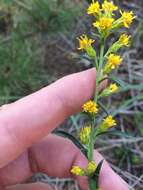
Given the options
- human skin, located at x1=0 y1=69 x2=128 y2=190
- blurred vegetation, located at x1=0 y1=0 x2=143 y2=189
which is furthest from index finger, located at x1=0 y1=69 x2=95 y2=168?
blurred vegetation, located at x1=0 y1=0 x2=143 y2=189

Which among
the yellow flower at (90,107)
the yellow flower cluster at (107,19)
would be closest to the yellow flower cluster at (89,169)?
the yellow flower at (90,107)

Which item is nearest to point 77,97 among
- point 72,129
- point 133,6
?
point 72,129

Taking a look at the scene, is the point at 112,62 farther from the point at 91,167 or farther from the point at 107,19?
the point at 91,167

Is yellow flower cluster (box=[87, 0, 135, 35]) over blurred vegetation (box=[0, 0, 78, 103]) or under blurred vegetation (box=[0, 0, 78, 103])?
over

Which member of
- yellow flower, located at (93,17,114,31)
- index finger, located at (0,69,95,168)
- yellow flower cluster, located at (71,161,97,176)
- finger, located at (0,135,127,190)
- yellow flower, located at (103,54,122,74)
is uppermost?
yellow flower, located at (93,17,114,31)

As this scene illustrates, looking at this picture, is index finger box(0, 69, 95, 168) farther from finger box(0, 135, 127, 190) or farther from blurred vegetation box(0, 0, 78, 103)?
blurred vegetation box(0, 0, 78, 103)

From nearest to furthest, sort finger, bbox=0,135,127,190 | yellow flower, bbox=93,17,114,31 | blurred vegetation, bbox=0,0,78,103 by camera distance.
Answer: yellow flower, bbox=93,17,114,31 → finger, bbox=0,135,127,190 → blurred vegetation, bbox=0,0,78,103
